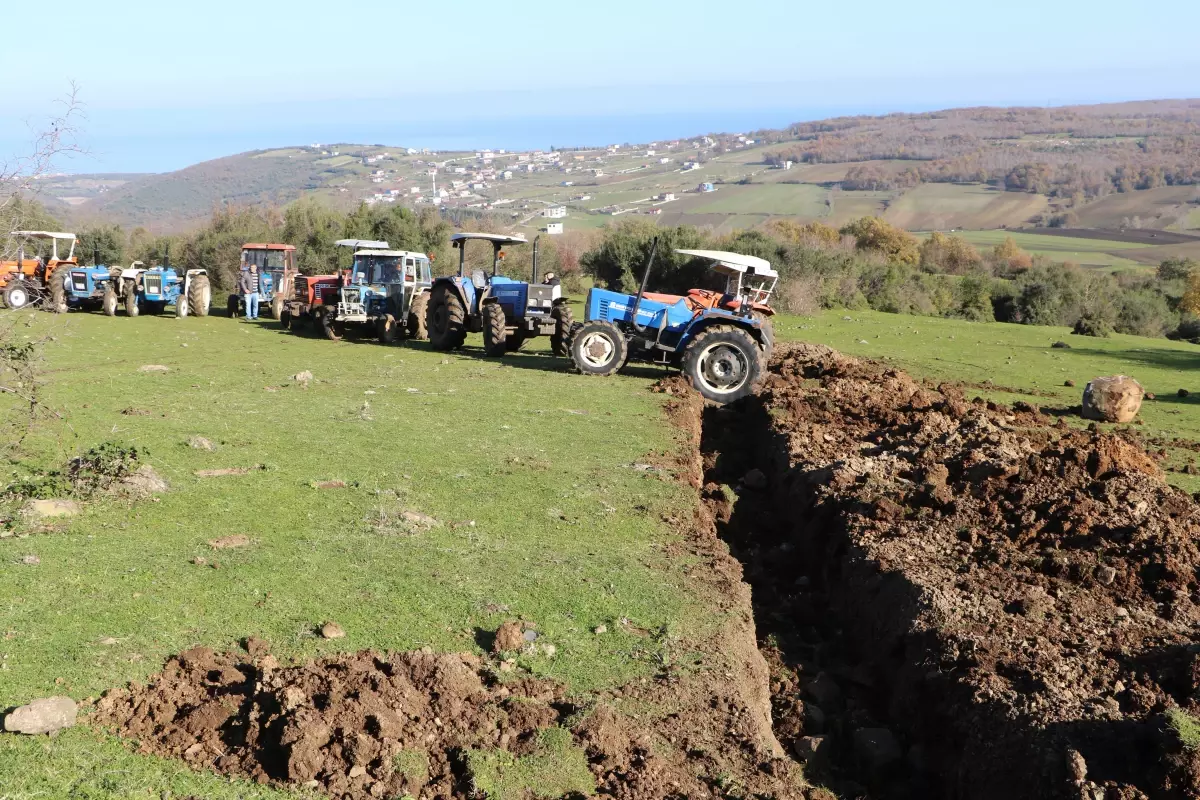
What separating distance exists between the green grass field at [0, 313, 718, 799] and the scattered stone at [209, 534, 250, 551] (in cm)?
9

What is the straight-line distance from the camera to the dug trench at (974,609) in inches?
216

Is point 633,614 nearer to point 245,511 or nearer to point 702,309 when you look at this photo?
point 245,511

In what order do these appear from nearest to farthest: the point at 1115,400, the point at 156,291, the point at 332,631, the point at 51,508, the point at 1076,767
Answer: the point at 1076,767 → the point at 332,631 → the point at 51,508 → the point at 1115,400 → the point at 156,291

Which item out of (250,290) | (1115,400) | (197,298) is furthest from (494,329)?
(197,298)

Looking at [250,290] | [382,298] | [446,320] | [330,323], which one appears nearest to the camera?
[446,320]

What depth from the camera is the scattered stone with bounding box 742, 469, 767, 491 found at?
12.1 m

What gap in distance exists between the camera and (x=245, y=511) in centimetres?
879

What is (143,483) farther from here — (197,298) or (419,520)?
(197,298)

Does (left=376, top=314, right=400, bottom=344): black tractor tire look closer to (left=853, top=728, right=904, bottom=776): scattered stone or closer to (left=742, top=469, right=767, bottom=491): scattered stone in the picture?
(left=742, top=469, right=767, bottom=491): scattered stone

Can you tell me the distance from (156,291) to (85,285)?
6.60 ft

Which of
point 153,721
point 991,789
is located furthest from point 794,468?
point 153,721

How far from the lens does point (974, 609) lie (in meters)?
7.12

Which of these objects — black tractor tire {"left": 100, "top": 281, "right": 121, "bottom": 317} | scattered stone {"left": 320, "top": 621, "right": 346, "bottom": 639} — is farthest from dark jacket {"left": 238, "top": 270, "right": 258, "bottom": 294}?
scattered stone {"left": 320, "top": 621, "right": 346, "bottom": 639}

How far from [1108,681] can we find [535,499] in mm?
5173
